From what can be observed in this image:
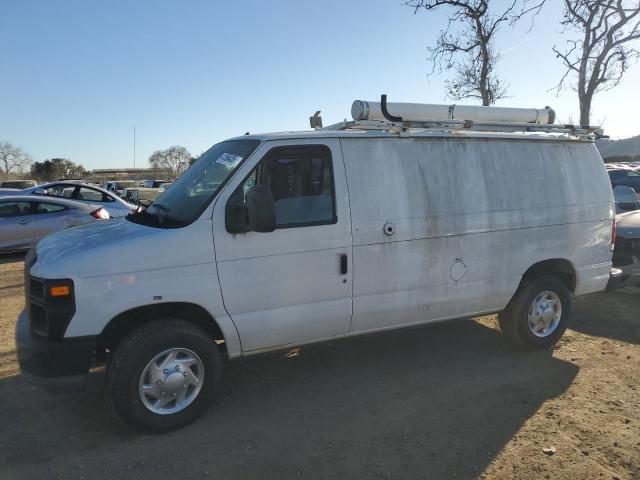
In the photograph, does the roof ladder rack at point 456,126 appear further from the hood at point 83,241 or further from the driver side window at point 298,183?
the hood at point 83,241

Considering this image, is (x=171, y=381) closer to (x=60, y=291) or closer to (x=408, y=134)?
(x=60, y=291)

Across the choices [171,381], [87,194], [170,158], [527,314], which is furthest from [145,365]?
[170,158]

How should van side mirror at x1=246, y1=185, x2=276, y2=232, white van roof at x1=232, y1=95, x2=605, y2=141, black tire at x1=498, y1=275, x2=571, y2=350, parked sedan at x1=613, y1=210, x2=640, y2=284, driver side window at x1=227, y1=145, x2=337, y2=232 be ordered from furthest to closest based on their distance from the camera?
parked sedan at x1=613, y1=210, x2=640, y2=284 → black tire at x1=498, y1=275, x2=571, y2=350 → white van roof at x1=232, y1=95, x2=605, y2=141 → driver side window at x1=227, y1=145, x2=337, y2=232 → van side mirror at x1=246, y1=185, x2=276, y2=232

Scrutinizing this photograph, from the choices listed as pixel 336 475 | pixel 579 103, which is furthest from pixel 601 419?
pixel 579 103

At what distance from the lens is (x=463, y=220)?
4477mm

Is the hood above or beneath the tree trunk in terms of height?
beneath

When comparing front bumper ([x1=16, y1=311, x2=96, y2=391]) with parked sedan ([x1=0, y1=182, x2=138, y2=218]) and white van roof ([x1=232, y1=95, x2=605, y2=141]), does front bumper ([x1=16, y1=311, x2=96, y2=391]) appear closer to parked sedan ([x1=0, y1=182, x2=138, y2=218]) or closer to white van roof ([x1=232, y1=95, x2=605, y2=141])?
white van roof ([x1=232, y1=95, x2=605, y2=141])

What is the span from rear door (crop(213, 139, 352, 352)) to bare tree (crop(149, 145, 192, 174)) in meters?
91.5

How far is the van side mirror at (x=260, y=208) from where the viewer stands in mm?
3467

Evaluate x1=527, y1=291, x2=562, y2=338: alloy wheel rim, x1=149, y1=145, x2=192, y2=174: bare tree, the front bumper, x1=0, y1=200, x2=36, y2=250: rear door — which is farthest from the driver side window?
x1=149, y1=145, x2=192, y2=174: bare tree

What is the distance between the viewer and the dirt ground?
10.5ft

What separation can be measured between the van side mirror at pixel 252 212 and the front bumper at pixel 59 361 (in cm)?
122

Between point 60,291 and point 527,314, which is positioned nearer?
point 60,291

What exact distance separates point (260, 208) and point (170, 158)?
97.6m
